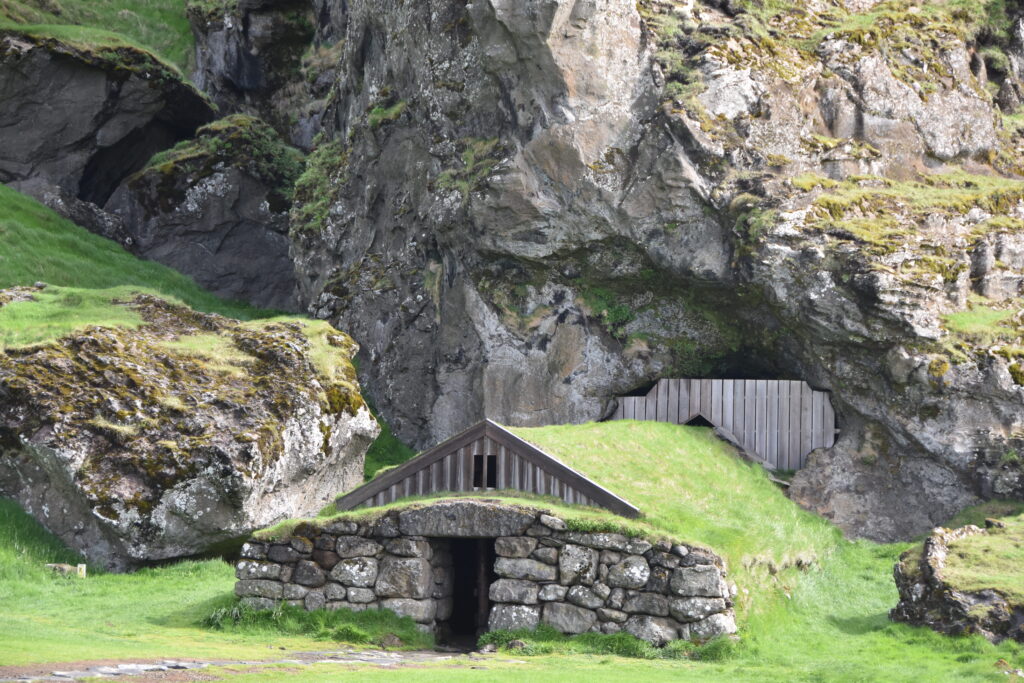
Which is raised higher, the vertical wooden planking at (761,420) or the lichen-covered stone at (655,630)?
the vertical wooden planking at (761,420)

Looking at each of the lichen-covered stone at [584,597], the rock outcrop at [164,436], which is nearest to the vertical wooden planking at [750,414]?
the rock outcrop at [164,436]

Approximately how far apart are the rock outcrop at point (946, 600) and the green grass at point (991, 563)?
0.03 m

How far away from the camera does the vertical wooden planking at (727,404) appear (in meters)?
27.5

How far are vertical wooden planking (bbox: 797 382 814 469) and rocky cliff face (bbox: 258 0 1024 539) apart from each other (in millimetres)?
409

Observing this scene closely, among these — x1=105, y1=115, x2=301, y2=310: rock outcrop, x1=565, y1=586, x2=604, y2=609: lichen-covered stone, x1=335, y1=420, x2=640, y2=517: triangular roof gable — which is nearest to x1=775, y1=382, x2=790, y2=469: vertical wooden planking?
x1=335, y1=420, x2=640, y2=517: triangular roof gable

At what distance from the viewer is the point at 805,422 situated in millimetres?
27156

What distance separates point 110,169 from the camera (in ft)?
140

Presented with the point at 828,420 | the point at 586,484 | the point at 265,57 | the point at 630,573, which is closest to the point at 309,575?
the point at 586,484

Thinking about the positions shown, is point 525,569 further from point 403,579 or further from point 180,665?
point 180,665

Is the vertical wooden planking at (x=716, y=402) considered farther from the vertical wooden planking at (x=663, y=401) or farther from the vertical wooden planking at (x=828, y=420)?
the vertical wooden planking at (x=828, y=420)

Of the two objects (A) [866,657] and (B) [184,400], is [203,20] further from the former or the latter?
(A) [866,657]

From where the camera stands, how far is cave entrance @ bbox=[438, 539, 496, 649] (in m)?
20.0

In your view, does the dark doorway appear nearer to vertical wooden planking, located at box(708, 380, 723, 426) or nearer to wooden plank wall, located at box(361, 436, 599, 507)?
vertical wooden planking, located at box(708, 380, 723, 426)

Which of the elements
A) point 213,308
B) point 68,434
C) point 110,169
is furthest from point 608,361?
point 110,169
